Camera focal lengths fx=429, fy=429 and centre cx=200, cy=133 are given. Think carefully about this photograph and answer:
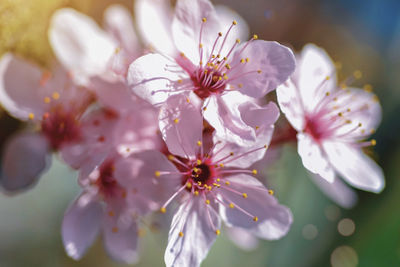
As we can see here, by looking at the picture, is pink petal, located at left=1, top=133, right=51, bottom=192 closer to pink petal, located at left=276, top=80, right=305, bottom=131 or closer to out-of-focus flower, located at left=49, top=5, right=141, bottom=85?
out-of-focus flower, located at left=49, top=5, right=141, bottom=85

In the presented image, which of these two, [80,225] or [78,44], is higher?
[78,44]

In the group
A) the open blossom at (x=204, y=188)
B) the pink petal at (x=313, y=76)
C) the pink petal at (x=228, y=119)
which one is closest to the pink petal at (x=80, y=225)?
the open blossom at (x=204, y=188)

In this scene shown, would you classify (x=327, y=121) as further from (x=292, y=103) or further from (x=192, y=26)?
(x=192, y=26)

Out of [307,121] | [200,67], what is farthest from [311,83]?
[200,67]

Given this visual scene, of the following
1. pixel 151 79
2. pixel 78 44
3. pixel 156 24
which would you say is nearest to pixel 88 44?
pixel 78 44

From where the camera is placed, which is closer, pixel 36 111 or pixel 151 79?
pixel 151 79

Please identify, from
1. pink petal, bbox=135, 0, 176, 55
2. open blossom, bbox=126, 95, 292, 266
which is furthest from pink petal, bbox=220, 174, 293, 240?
pink petal, bbox=135, 0, 176, 55

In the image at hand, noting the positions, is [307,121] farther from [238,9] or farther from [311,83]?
[238,9]
